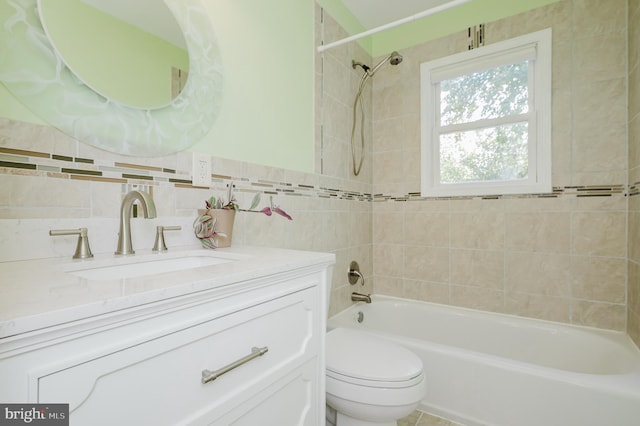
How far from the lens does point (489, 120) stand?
2137mm

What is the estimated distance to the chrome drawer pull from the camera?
0.59 metres

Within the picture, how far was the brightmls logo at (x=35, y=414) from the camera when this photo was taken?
372 millimetres

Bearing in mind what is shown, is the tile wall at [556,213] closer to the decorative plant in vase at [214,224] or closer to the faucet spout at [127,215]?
the decorative plant in vase at [214,224]

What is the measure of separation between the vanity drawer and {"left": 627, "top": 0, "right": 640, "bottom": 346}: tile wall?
1851 millimetres

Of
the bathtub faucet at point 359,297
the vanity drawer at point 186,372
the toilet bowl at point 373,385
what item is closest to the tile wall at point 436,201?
the bathtub faucet at point 359,297

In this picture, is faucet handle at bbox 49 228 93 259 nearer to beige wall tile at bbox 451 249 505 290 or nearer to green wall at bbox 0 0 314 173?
green wall at bbox 0 0 314 173

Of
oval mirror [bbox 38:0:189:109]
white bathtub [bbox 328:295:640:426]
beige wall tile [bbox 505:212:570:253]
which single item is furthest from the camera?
beige wall tile [bbox 505:212:570:253]

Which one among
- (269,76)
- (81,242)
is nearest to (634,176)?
(269,76)

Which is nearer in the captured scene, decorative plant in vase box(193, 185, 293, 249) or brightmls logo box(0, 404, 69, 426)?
brightmls logo box(0, 404, 69, 426)

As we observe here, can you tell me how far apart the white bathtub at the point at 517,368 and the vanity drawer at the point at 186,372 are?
1045 mm

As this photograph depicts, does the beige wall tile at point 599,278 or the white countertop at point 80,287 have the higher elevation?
the white countertop at point 80,287

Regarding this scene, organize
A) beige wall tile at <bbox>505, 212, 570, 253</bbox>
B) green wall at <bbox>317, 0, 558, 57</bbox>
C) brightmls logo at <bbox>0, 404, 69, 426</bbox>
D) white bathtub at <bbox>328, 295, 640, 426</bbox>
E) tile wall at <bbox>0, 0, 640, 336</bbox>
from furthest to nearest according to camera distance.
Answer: green wall at <bbox>317, 0, 558, 57</bbox>
beige wall tile at <bbox>505, 212, 570, 253</bbox>
white bathtub at <bbox>328, 295, 640, 426</bbox>
tile wall at <bbox>0, 0, 640, 336</bbox>
brightmls logo at <bbox>0, 404, 69, 426</bbox>

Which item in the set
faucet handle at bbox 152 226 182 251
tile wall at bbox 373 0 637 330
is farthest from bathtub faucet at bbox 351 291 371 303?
faucet handle at bbox 152 226 182 251

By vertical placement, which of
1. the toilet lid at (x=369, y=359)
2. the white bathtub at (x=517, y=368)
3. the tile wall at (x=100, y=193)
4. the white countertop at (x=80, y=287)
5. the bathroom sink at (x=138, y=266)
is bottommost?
the white bathtub at (x=517, y=368)
